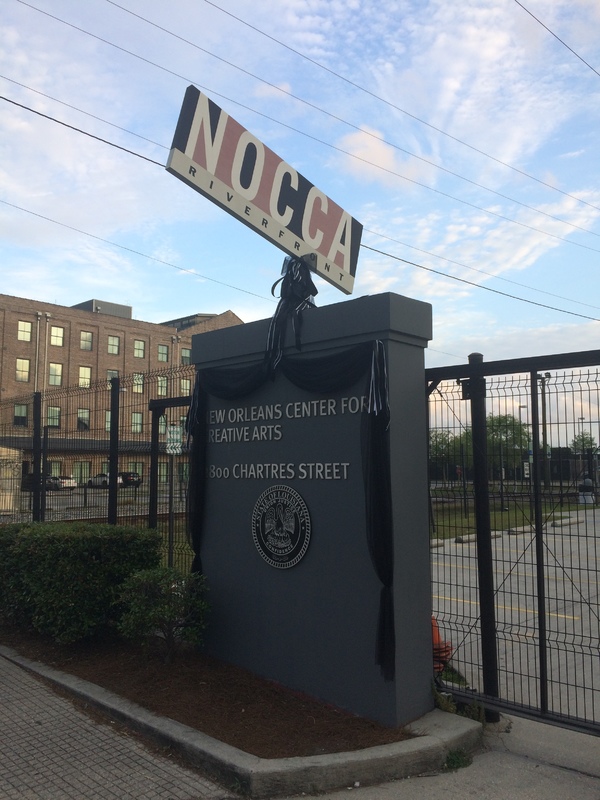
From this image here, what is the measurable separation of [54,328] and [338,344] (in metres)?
51.3

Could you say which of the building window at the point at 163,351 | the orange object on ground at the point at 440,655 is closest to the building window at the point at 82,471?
the orange object on ground at the point at 440,655

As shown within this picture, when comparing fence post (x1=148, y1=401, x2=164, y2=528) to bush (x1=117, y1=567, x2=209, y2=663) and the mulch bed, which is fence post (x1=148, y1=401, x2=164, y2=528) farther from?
bush (x1=117, y1=567, x2=209, y2=663)

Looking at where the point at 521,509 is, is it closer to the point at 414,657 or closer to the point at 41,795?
the point at 414,657

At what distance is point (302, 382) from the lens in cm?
602

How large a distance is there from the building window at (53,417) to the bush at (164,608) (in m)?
5.86

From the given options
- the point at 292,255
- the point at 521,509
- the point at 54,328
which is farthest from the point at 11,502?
the point at 54,328

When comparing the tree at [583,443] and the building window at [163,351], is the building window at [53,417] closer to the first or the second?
the tree at [583,443]

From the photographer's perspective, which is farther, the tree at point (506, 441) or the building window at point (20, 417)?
the building window at point (20, 417)

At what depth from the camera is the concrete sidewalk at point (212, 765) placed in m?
4.35

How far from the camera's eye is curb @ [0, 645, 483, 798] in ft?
14.3

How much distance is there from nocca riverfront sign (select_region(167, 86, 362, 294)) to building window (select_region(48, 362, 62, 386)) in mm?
49255

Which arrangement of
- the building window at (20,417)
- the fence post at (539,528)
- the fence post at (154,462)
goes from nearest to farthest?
the fence post at (539,528), the fence post at (154,462), the building window at (20,417)

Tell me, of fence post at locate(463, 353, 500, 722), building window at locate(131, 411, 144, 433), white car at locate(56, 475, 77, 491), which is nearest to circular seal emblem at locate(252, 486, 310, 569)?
fence post at locate(463, 353, 500, 722)

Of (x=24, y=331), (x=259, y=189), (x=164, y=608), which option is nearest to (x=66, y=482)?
(x=164, y=608)
